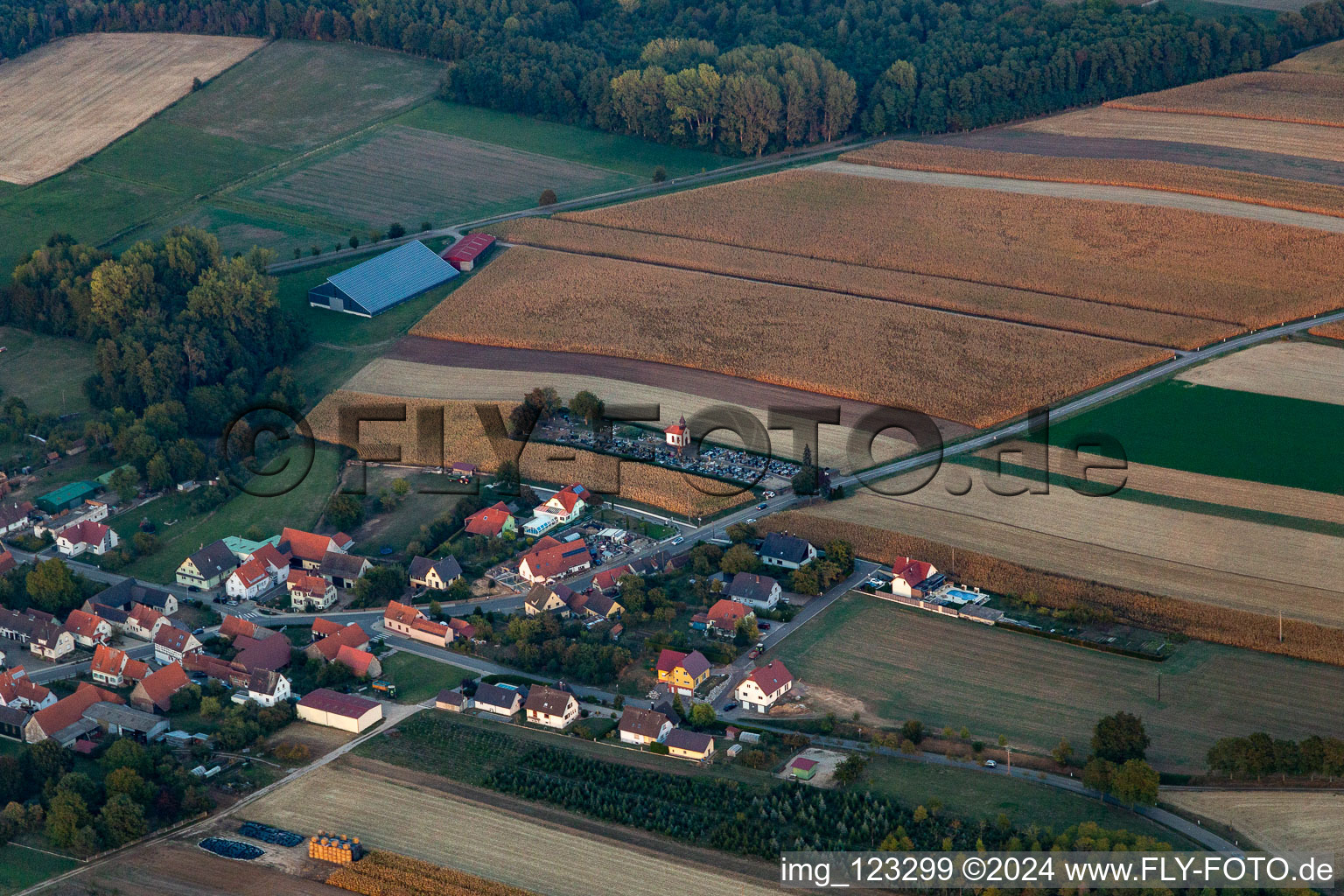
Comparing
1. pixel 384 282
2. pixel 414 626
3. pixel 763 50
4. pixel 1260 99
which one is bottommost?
pixel 414 626

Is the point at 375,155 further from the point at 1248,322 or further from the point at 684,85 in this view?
the point at 1248,322

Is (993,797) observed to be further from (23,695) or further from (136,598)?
(136,598)

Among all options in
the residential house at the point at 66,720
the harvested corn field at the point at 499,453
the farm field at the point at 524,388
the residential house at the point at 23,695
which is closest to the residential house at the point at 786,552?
the harvested corn field at the point at 499,453

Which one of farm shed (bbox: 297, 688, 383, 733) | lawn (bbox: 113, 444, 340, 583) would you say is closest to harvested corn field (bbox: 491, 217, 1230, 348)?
lawn (bbox: 113, 444, 340, 583)

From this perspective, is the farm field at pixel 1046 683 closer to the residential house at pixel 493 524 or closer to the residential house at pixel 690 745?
the residential house at pixel 690 745

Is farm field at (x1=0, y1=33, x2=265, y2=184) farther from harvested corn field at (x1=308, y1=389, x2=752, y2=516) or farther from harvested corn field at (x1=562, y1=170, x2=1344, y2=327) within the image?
harvested corn field at (x1=308, y1=389, x2=752, y2=516)

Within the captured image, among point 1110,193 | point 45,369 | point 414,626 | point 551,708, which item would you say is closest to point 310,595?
point 414,626
